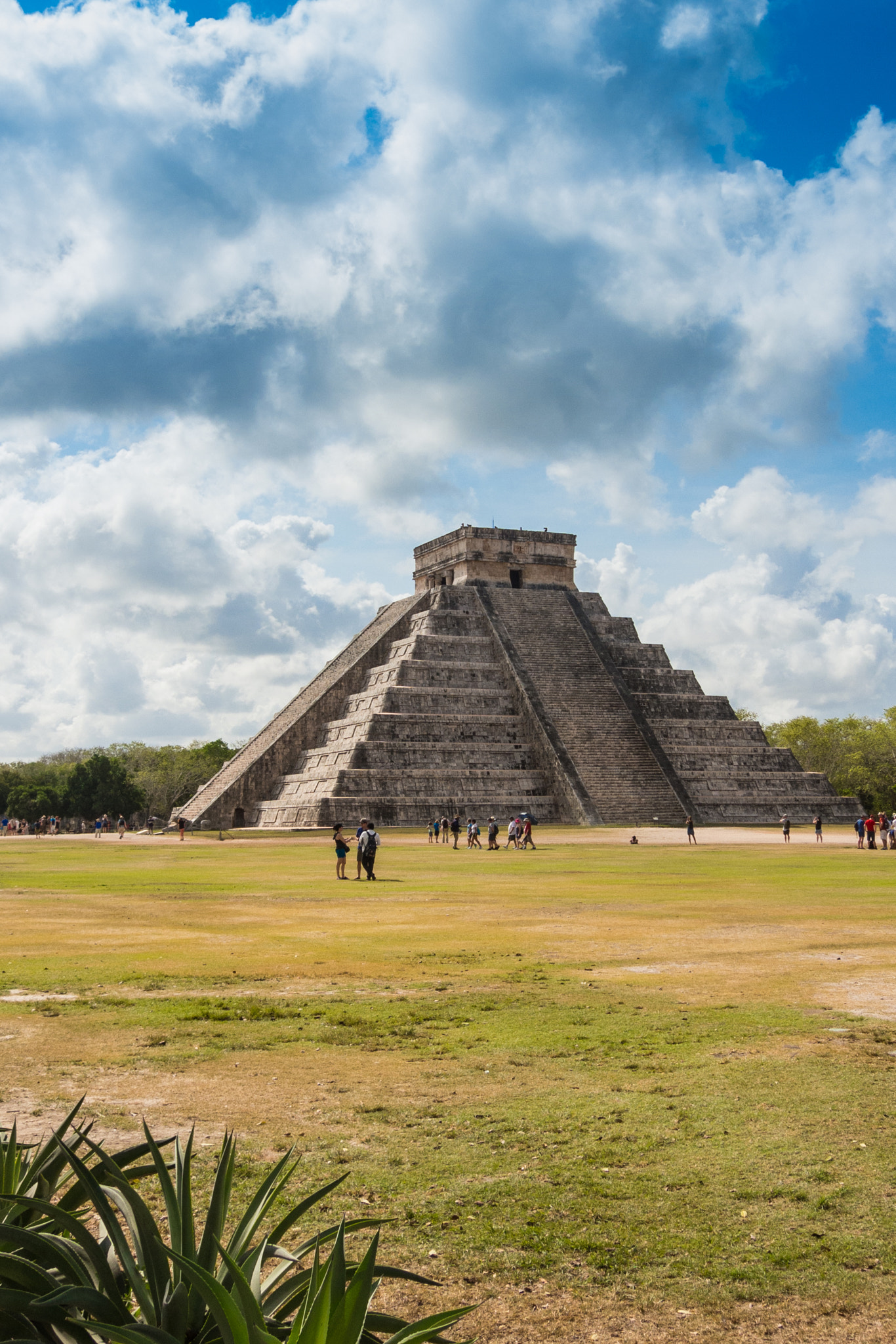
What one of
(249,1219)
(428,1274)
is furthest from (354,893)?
(249,1219)

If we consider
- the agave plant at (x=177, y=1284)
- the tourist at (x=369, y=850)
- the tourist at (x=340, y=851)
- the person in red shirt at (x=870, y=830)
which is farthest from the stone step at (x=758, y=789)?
the agave plant at (x=177, y=1284)

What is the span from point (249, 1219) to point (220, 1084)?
12.2ft

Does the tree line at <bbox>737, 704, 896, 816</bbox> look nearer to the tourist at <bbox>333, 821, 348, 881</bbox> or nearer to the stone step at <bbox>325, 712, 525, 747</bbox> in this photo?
the stone step at <bbox>325, 712, 525, 747</bbox>

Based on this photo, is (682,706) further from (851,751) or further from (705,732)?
(851,751)

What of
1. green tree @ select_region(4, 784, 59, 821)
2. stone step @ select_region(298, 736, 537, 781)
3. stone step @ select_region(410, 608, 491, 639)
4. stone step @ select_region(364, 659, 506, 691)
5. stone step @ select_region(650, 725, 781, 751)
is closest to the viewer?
stone step @ select_region(298, 736, 537, 781)

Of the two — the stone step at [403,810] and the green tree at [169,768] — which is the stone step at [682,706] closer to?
the stone step at [403,810]

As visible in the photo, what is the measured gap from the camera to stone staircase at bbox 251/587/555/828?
124ft

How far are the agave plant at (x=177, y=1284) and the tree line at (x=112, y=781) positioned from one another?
62.8m

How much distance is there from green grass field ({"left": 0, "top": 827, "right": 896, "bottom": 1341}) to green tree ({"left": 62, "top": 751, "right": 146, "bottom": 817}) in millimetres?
50706

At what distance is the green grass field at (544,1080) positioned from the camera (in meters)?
3.84

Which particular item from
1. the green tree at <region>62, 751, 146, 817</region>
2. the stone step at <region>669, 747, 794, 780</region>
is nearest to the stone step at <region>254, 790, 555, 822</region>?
the stone step at <region>669, 747, 794, 780</region>

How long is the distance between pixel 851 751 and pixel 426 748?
4186cm

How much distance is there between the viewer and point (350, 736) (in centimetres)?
4091

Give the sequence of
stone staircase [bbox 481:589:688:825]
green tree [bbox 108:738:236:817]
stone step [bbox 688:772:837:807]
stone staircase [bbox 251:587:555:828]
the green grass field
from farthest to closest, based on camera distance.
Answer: green tree [bbox 108:738:236:817] → stone step [bbox 688:772:837:807] → stone staircase [bbox 481:589:688:825] → stone staircase [bbox 251:587:555:828] → the green grass field
